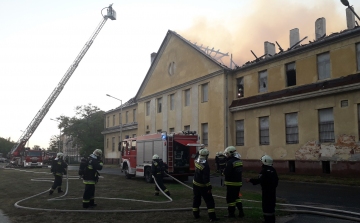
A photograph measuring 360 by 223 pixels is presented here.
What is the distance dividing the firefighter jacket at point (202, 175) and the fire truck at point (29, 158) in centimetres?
3610

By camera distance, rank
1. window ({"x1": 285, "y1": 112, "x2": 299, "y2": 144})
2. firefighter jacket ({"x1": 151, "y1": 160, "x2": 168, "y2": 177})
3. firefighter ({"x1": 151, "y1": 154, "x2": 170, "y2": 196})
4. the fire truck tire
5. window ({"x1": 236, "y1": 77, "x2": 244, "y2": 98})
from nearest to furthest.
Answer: firefighter ({"x1": 151, "y1": 154, "x2": 170, "y2": 196}) < firefighter jacket ({"x1": 151, "y1": 160, "x2": 168, "y2": 177}) < the fire truck tire < window ({"x1": 285, "y1": 112, "x2": 299, "y2": 144}) < window ({"x1": 236, "y1": 77, "x2": 244, "y2": 98})

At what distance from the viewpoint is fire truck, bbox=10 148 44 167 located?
39.2 meters

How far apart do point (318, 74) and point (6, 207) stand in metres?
18.1

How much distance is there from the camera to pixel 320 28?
81.9 ft

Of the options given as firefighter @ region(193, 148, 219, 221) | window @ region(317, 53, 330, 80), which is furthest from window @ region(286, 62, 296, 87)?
firefighter @ region(193, 148, 219, 221)

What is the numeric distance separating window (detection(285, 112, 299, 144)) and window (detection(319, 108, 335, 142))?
176cm

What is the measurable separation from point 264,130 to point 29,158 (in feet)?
92.7

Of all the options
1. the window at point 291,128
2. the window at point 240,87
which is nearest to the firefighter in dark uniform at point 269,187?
the window at point 291,128

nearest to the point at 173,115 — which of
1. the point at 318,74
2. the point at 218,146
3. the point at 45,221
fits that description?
the point at 218,146

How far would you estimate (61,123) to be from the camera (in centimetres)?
6184

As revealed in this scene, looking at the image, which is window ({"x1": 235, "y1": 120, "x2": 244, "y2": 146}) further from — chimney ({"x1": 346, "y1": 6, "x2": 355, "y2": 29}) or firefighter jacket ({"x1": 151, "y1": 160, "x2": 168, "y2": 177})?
firefighter jacket ({"x1": 151, "y1": 160, "x2": 168, "y2": 177})

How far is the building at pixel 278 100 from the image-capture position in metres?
18.9

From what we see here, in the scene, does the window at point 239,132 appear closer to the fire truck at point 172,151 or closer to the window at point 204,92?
the window at point 204,92

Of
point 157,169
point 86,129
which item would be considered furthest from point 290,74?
point 86,129
